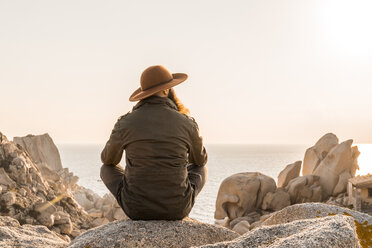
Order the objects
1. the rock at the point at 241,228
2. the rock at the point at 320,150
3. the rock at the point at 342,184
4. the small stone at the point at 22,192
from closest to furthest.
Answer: the small stone at the point at 22,192
the rock at the point at 241,228
the rock at the point at 342,184
the rock at the point at 320,150

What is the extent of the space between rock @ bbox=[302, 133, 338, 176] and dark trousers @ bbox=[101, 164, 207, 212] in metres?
26.1

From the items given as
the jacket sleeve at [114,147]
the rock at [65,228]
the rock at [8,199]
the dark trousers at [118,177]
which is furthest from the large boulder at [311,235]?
the rock at [8,199]

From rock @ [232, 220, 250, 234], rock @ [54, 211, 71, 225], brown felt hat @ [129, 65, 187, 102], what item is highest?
brown felt hat @ [129, 65, 187, 102]

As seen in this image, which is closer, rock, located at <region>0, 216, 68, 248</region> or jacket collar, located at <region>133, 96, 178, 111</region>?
jacket collar, located at <region>133, 96, 178, 111</region>

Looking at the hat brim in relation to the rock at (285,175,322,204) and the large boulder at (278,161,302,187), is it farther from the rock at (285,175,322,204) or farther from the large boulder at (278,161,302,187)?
the large boulder at (278,161,302,187)

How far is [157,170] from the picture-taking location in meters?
6.35

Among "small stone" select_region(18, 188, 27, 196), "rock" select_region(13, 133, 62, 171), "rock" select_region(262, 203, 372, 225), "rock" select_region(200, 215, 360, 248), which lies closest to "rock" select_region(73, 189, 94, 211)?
"rock" select_region(13, 133, 62, 171)

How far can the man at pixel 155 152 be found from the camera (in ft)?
20.9


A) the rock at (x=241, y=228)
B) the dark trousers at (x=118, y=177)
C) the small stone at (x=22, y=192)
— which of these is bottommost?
the rock at (x=241, y=228)

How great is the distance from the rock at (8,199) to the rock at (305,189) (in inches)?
785

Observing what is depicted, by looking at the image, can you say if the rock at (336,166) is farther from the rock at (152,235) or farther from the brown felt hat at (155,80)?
the brown felt hat at (155,80)

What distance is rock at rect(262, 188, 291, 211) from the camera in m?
27.3

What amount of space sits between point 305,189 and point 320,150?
547 centimetres

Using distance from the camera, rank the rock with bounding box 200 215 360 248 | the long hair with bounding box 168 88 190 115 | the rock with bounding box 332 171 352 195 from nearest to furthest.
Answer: the rock with bounding box 200 215 360 248 < the long hair with bounding box 168 88 190 115 < the rock with bounding box 332 171 352 195
